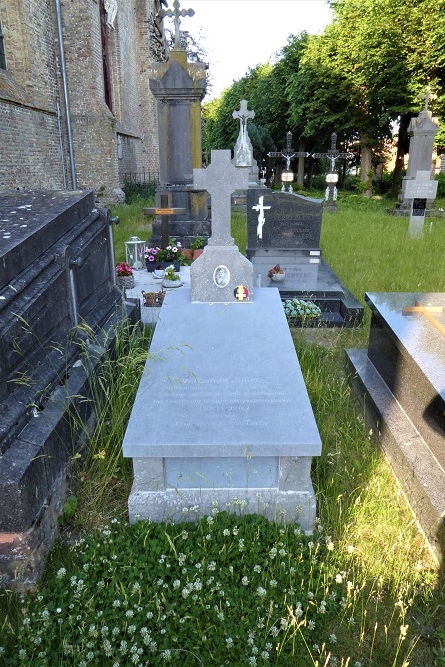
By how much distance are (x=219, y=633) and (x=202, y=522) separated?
591mm

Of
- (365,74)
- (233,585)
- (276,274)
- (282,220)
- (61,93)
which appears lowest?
(233,585)

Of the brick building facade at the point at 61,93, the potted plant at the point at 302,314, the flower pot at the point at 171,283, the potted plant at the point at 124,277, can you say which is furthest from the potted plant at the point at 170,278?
the brick building facade at the point at 61,93

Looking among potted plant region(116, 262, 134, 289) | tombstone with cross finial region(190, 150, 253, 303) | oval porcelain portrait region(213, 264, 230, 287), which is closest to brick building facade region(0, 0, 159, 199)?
potted plant region(116, 262, 134, 289)

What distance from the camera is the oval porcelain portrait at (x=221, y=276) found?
4418mm

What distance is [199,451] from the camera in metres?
2.60

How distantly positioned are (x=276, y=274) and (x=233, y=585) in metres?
5.13

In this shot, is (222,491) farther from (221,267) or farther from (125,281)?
(125,281)

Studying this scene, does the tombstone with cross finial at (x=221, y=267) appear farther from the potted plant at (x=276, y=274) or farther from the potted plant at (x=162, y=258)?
the potted plant at (x=162, y=258)

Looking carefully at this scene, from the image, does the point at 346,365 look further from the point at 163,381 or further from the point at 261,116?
the point at 261,116

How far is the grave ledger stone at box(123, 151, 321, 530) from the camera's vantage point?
8.56ft

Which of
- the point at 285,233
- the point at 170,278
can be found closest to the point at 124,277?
the point at 170,278

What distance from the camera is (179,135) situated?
32.4 ft

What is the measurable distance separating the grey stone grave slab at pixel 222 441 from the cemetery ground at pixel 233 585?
0.38 ft

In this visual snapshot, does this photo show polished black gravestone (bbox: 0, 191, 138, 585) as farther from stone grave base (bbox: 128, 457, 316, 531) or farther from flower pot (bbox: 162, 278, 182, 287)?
flower pot (bbox: 162, 278, 182, 287)
